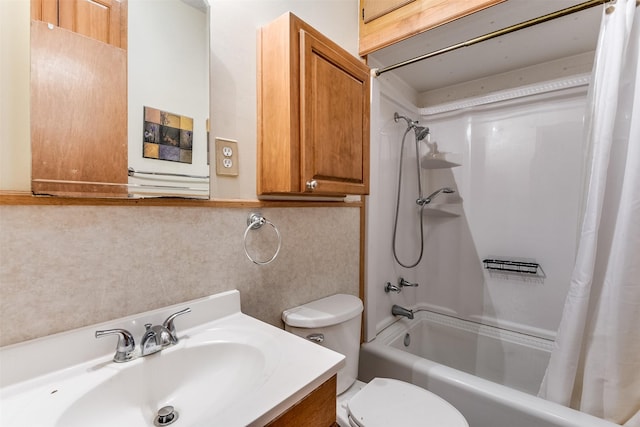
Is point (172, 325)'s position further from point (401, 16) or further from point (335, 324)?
point (401, 16)

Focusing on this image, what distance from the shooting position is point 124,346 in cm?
73

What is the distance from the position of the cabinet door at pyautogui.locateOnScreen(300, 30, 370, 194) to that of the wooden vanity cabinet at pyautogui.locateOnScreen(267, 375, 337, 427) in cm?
62

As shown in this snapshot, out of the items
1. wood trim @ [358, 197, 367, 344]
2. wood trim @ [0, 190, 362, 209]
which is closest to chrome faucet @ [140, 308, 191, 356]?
wood trim @ [0, 190, 362, 209]

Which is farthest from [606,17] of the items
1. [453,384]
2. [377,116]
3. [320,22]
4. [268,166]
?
[453,384]

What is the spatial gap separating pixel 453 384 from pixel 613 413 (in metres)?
0.56

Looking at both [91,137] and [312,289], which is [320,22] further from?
[312,289]

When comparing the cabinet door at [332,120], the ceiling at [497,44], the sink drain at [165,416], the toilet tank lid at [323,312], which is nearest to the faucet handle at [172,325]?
the sink drain at [165,416]

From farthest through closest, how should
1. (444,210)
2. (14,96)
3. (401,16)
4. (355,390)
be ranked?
(444,210), (401,16), (355,390), (14,96)

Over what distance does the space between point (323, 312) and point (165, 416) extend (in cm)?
64

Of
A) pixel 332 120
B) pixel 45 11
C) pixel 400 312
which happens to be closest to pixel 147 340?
pixel 45 11

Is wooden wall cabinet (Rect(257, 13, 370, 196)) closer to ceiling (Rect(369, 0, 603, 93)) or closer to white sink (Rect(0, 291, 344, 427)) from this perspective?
white sink (Rect(0, 291, 344, 427))

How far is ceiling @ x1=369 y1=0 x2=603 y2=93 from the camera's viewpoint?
1.33m

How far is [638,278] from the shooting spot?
1085 millimetres

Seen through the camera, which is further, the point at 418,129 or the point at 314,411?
the point at 418,129
